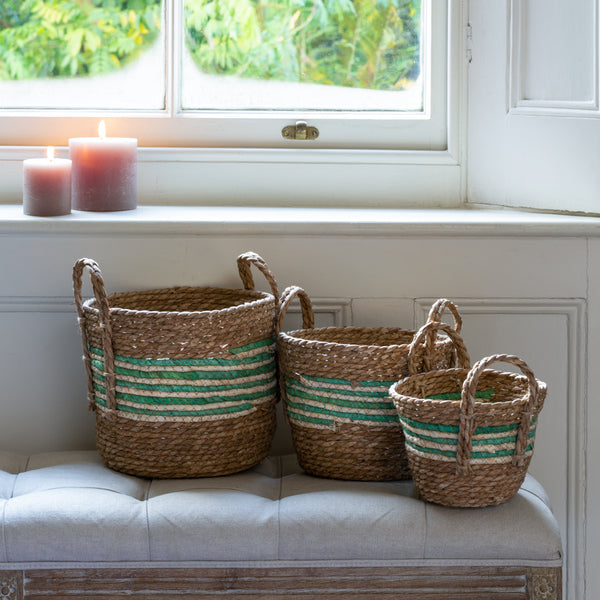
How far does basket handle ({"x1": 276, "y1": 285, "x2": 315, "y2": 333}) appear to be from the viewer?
1256 mm

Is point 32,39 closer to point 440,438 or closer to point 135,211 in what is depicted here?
point 135,211

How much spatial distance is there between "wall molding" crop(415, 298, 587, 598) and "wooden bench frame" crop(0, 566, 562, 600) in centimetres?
34

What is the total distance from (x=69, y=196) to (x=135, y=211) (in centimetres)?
12

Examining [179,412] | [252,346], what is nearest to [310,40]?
[252,346]

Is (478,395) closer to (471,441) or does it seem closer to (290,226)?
(471,441)

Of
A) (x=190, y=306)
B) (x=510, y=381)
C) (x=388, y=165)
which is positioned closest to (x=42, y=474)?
(x=190, y=306)

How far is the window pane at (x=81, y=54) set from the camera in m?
1.59

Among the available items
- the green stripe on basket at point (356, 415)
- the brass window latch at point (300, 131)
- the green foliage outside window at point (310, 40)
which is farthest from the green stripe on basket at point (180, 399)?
the green foliage outside window at point (310, 40)

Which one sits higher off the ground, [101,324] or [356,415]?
[101,324]

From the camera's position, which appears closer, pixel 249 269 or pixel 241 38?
pixel 249 269

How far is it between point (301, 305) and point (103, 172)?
41 cm

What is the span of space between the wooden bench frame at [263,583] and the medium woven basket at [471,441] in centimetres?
10

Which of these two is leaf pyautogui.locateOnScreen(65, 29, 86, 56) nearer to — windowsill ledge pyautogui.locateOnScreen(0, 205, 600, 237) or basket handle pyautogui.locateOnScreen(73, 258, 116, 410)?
windowsill ledge pyautogui.locateOnScreen(0, 205, 600, 237)

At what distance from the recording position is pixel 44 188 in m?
1.37
